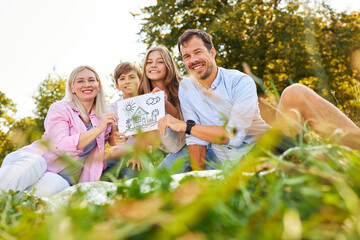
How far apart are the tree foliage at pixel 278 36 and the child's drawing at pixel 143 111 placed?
1137 centimetres

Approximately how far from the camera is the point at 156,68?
13.6ft

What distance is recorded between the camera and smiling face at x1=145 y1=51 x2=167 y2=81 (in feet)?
13.5

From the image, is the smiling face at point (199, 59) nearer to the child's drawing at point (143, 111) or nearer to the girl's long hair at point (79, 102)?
the child's drawing at point (143, 111)

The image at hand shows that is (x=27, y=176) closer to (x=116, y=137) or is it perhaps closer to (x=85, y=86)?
(x=116, y=137)

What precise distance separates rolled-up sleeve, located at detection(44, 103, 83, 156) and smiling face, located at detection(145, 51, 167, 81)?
3.73 ft

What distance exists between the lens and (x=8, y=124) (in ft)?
66.7

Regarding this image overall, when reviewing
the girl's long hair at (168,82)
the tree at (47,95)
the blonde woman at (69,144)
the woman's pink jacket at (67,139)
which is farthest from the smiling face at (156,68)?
the tree at (47,95)

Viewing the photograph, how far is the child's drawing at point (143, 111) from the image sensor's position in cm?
357

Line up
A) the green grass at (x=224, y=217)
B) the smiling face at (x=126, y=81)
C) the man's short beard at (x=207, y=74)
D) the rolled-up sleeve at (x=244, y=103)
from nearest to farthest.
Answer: the green grass at (x=224, y=217)
the rolled-up sleeve at (x=244, y=103)
the man's short beard at (x=207, y=74)
the smiling face at (x=126, y=81)

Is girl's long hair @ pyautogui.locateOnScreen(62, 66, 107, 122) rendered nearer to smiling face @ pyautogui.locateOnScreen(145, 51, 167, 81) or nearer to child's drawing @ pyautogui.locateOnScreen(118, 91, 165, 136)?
child's drawing @ pyautogui.locateOnScreen(118, 91, 165, 136)

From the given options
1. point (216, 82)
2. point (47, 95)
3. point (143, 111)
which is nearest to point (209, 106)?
point (216, 82)

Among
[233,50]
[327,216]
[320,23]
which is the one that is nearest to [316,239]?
[327,216]

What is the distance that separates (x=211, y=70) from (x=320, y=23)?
45.6 feet

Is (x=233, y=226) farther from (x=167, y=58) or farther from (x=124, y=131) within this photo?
(x=167, y=58)
